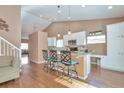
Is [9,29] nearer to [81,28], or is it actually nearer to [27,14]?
[27,14]

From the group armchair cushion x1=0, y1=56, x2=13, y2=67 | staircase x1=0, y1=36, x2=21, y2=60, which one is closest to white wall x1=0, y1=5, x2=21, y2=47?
staircase x1=0, y1=36, x2=21, y2=60

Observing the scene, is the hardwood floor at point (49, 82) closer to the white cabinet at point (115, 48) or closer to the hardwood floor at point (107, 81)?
the hardwood floor at point (107, 81)

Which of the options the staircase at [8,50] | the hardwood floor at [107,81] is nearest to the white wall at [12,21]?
the staircase at [8,50]

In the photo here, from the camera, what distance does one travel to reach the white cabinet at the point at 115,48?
5.73m

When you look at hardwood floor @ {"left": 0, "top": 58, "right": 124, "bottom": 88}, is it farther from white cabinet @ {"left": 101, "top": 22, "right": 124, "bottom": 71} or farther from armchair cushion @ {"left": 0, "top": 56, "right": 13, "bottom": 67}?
white cabinet @ {"left": 101, "top": 22, "right": 124, "bottom": 71}

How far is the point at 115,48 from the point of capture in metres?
6.02

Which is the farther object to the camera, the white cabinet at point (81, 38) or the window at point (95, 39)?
the white cabinet at point (81, 38)

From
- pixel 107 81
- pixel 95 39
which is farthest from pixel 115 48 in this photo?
pixel 107 81

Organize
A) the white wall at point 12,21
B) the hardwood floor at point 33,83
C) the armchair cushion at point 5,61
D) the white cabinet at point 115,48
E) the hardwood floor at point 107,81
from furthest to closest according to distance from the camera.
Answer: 1. the white cabinet at point 115,48
2. the white wall at point 12,21
3. the armchair cushion at point 5,61
4. the hardwood floor at point 107,81
5. the hardwood floor at point 33,83

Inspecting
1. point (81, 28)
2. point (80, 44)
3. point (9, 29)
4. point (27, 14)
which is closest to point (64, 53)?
point (9, 29)

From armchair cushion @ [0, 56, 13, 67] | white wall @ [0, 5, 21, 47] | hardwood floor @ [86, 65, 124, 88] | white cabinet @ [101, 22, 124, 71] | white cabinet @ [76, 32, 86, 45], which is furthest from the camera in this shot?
white cabinet @ [76, 32, 86, 45]

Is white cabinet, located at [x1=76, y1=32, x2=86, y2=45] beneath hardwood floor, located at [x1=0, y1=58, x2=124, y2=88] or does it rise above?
above

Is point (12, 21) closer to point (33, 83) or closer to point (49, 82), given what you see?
point (33, 83)

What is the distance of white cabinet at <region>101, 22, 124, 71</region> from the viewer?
18.8 feet
